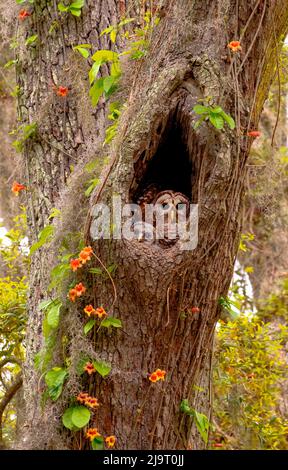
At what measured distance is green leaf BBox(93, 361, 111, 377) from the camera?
114 inches

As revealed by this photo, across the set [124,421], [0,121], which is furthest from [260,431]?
[0,121]

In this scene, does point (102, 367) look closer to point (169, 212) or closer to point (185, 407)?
point (185, 407)

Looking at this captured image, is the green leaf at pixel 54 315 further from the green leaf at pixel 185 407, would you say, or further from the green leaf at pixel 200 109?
the green leaf at pixel 200 109

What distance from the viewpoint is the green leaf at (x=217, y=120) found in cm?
288

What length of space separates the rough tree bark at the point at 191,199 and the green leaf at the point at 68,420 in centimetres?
5

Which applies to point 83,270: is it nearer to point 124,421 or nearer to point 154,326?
point 154,326

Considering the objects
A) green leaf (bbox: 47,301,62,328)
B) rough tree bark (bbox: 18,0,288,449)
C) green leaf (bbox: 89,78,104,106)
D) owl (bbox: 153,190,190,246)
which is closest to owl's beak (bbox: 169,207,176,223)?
owl (bbox: 153,190,190,246)

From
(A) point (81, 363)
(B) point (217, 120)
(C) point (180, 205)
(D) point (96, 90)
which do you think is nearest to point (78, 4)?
(D) point (96, 90)

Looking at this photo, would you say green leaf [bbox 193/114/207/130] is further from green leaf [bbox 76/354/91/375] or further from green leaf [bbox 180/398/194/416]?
green leaf [bbox 180/398/194/416]

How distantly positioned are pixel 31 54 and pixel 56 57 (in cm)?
15

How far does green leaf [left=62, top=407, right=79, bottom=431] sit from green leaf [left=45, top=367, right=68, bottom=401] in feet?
0.23

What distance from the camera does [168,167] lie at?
Answer: 10.3ft

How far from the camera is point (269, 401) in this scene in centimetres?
518

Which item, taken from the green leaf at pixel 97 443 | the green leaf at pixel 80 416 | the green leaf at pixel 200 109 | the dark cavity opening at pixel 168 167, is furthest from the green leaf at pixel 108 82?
the green leaf at pixel 97 443
